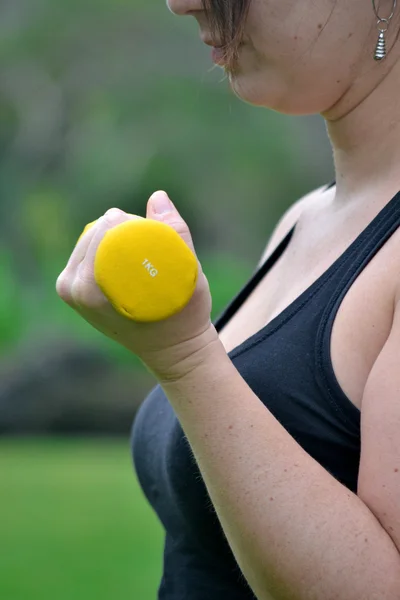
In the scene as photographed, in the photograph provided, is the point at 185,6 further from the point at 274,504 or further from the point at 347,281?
the point at 274,504

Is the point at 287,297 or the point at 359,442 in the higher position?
the point at 287,297

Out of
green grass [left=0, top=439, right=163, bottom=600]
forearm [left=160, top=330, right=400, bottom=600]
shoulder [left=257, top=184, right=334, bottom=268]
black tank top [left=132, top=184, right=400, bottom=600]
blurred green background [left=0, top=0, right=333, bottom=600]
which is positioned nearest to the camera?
forearm [left=160, top=330, right=400, bottom=600]

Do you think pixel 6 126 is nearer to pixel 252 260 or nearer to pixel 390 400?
pixel 252 260

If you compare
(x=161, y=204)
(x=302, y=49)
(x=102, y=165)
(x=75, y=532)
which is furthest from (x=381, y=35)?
(x=102, y=165)

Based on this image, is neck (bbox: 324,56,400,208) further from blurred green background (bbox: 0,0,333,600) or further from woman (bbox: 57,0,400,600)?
blurred green background (bbox: 0,0,333,600)

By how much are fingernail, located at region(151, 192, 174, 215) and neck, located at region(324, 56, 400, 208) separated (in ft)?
0.94

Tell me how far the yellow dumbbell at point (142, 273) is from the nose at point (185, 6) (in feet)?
1.20

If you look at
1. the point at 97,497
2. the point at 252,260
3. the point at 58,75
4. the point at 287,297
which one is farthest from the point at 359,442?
the point at 58,75

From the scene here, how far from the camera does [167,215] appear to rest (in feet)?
2.99

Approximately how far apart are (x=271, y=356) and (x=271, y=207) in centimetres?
491

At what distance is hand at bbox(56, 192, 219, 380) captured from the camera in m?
0.86

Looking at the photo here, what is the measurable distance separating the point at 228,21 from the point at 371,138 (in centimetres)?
23

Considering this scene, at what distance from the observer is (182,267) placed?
85cm

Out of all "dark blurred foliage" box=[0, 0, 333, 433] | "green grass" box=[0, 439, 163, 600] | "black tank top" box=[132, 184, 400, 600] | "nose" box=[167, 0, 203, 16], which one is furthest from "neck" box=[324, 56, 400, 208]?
"dark blurred foliage" box=[0, 0, 333, 433]
